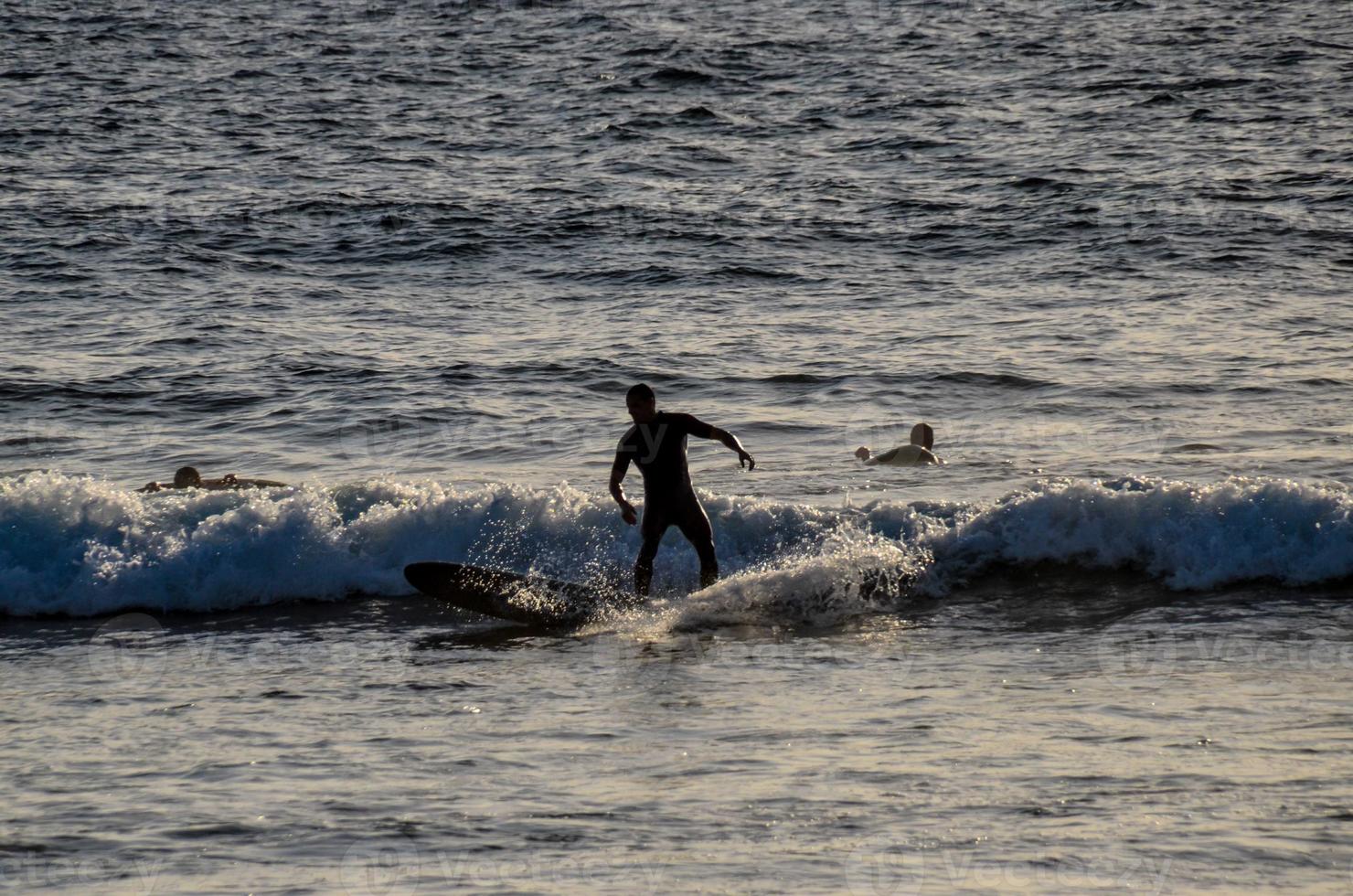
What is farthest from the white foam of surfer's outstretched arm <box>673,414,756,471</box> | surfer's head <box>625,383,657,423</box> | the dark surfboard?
surfer's head <box>625,383,657,423</box>

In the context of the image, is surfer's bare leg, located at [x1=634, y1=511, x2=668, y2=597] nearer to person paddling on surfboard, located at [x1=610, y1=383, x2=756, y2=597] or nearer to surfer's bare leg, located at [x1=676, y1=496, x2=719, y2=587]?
person paddling on surfboard, located at [x1=610, y1=383, x2=756, y2=597]

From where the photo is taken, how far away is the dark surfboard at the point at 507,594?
1154cm

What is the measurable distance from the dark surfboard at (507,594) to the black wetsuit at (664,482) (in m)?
0.54

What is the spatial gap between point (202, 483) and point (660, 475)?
19.1 ft

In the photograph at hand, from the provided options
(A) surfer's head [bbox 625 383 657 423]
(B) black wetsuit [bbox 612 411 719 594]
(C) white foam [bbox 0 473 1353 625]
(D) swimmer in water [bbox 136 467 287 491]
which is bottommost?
(C) white foam [bbox 0 473 1353 625]

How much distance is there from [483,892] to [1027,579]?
7469 millimetres

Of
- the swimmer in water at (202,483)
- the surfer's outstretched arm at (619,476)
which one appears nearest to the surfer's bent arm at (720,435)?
the surfer's outstretched arm at (619,476)

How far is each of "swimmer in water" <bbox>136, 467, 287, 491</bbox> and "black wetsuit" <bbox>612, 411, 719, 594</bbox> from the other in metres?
4.96

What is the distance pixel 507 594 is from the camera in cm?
1173

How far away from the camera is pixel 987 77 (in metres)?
35.2

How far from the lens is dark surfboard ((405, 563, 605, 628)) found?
37.9ft

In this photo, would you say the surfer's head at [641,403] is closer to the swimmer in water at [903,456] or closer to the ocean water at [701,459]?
the ocean water at [701,459]

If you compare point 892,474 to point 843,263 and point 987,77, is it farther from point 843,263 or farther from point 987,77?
point 987,77

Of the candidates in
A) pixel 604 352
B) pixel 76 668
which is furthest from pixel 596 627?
pixel 604 352
